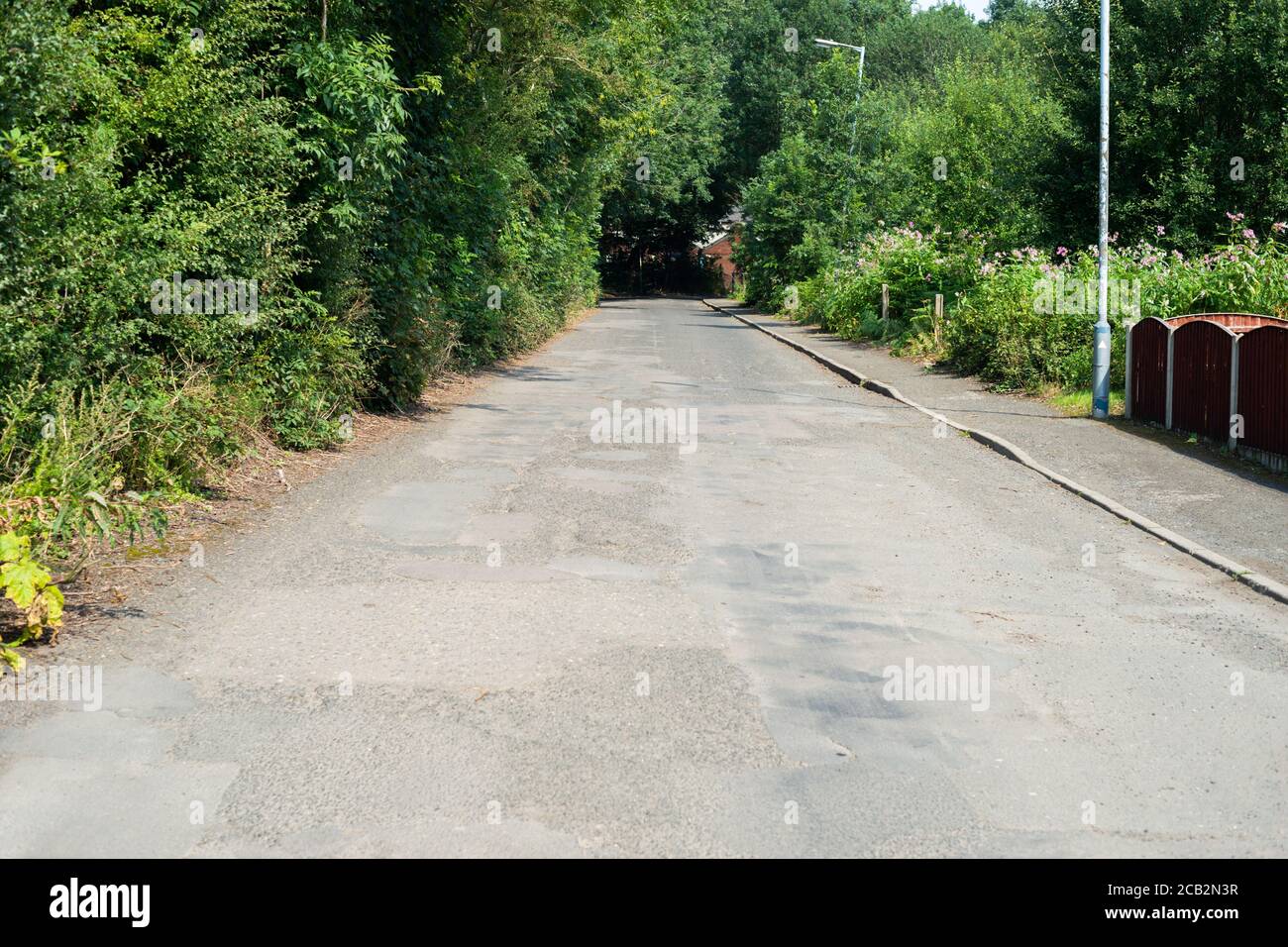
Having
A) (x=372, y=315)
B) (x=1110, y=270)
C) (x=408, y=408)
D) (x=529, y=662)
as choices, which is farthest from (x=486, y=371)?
(x=529, y=662)

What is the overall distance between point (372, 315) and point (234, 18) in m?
4.61

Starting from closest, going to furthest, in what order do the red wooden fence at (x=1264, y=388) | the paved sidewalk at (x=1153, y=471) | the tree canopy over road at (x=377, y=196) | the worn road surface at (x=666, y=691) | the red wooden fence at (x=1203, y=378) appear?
the worn road surface at (x=666, y=691), the tree canopy over road at (x=377, y=196), the paved sidewalk at (x=1153, y=471), the red wooden fence at (x=1264, y=388), the red wooden fence at (x=1203, y=378)

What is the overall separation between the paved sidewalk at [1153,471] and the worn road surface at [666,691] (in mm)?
492

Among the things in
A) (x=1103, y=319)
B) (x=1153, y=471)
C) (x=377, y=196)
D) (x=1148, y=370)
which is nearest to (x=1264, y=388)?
(x=1153, y=471)

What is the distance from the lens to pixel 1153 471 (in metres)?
12.2

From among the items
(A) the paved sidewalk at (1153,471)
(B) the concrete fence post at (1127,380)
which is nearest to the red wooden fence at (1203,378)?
(A) the paved sidewalk at (1153,471)

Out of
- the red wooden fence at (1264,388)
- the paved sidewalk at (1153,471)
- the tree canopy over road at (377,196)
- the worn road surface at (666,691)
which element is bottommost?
the worn road surface at (666,691)

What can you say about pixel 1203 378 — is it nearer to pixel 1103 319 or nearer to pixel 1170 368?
pixel 1170 368

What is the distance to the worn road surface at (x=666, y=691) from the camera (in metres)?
4.29

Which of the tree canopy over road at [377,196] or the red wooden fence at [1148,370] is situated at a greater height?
the tree canopy over road at [377,196]

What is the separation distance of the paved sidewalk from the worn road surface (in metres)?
0.49

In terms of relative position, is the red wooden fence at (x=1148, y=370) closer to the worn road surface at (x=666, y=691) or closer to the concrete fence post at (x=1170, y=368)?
the concrete fence post at (x=1170, y=368)

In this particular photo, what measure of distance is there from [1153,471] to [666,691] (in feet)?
27.0

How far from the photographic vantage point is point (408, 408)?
16500mm
